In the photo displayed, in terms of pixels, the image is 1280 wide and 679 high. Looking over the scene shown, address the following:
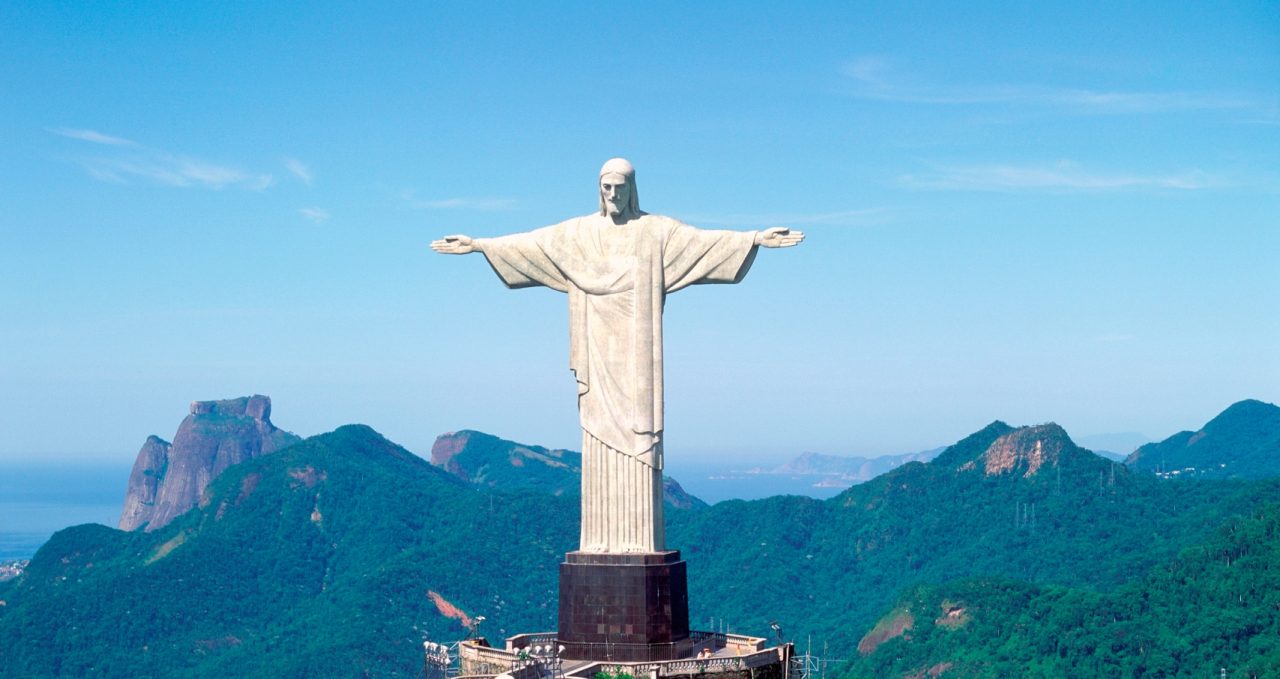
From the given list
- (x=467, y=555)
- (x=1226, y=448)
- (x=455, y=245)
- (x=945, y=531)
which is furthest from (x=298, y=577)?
(x=455, y=245)

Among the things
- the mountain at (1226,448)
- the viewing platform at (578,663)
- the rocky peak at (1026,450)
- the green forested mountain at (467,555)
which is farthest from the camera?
the mountain at (1226,448)

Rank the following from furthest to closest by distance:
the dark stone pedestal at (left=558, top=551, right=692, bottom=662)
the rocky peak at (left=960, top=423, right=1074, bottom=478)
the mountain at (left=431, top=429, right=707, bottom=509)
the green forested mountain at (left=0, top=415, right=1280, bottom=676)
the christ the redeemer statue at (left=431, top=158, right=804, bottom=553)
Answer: the mountain at (left=431, top=429, right=707, bottom=509), the rocky peak at (left=960, top=423, right=1074, bottom=478), the green forested mountain at (left=0, top=415, right=1280, bottom=676), the christ the redeemer statue at (left=431, top=158, right=804, bottom=553), the dark stone pedestal at (left=558, top=551, right=692, bottom=662)

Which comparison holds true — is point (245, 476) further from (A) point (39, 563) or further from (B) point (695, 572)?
(B) point (695, 572)

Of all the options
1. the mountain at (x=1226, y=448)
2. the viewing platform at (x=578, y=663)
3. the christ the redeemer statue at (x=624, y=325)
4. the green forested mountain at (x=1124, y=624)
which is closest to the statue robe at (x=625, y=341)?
the christ the redeemer statue at (x=624, y=325)

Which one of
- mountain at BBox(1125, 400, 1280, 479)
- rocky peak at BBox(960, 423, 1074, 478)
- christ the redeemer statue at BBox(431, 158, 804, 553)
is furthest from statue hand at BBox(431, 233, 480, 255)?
mountain at BBox(1125, 400, 1280, 479)

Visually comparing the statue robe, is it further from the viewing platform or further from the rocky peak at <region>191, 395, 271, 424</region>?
the rocky peak at <region>191, 395, 271, 424</region>

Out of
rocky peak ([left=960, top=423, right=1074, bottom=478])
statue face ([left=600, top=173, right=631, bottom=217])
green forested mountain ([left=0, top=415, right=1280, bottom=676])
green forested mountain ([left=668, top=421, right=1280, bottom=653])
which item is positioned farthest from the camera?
rocky peak ([left=960, top=423, right=1074, bottom=478])

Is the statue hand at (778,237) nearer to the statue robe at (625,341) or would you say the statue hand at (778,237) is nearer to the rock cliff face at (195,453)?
the statue robe at (625,341)
